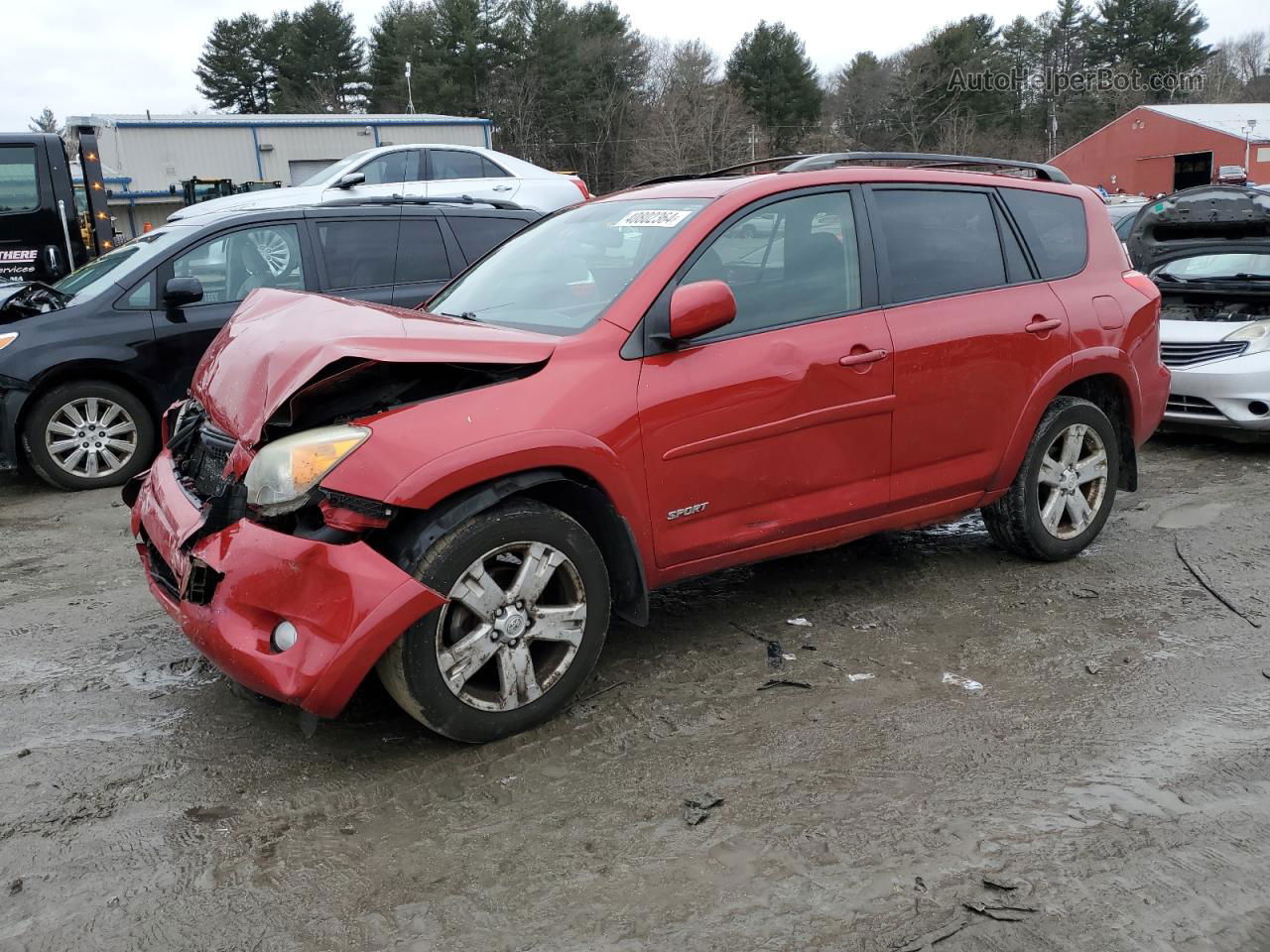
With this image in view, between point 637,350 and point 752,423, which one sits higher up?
point 637,350

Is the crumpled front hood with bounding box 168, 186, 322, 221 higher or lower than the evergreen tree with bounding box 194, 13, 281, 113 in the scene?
lower

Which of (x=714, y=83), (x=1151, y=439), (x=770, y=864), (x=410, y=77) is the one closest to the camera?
(x=770, y=864)

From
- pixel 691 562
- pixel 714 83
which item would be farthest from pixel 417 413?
pixel 714 83

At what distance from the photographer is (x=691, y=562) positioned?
12.3ft

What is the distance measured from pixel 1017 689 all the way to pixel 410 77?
54.2 meters

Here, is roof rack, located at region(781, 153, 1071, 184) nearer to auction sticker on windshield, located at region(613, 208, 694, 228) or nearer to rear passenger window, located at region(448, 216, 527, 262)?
auction sticker on windshield, located at region(613, 208, 694, 228)

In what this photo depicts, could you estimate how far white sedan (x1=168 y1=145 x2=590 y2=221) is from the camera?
13180 millimetres

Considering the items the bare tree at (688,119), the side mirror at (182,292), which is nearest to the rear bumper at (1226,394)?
the side mirror at (182,292)

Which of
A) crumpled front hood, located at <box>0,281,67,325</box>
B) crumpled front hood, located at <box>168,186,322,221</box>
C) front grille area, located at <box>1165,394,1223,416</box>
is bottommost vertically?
front grille area, located at <box>1165,394,1223,416</box>

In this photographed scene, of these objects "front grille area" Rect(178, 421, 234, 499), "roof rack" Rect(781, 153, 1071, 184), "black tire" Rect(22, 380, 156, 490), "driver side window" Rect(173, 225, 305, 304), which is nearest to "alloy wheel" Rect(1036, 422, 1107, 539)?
"roof rack" Rect(781, 153, 1071, 184)

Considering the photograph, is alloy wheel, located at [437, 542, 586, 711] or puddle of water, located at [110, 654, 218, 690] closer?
alloy wheel, located at [437, 542, 586, 711]

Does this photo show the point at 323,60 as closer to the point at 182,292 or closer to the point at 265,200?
the point at 265,200

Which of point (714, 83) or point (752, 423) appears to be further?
point (714, 83)

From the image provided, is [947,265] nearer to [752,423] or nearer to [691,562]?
[752,423]
